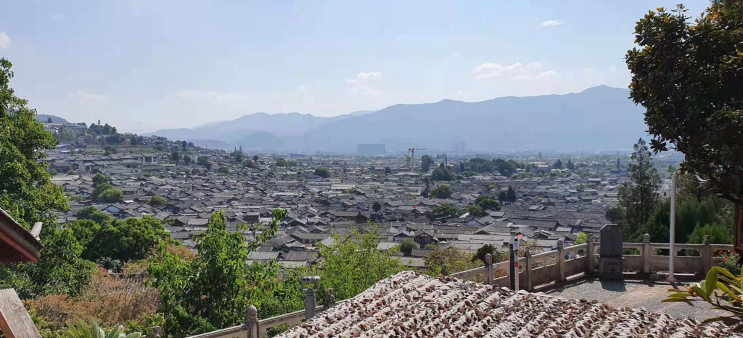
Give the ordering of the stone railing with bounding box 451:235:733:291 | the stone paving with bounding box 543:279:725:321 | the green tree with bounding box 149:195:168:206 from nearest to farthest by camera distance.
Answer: the stone paving with bounding box 543:279:725:321
the stone railing with bounding box 451:235:733:291
the green tree with bounding box 149:195:168:206

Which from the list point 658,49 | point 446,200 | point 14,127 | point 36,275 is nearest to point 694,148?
point 658,49

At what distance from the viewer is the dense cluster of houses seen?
50.3 meters

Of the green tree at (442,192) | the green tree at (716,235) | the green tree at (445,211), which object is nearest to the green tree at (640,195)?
the green tree at (716,235)

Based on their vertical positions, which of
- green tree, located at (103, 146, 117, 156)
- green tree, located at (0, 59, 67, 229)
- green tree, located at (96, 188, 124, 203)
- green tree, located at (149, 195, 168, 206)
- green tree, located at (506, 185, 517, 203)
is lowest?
green tree, located at (506, 185, 517, 203)

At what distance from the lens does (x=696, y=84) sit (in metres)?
6.32

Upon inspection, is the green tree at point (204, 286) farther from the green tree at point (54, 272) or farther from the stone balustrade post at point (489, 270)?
the green tree at point (54, 272)

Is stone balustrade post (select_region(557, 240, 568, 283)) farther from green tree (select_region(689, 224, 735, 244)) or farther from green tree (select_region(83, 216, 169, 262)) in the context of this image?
green tree (select_region(83, 216, 169, 262))

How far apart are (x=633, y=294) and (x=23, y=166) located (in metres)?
14.1

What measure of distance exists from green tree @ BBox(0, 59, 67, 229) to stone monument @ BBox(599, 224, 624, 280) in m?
12.4

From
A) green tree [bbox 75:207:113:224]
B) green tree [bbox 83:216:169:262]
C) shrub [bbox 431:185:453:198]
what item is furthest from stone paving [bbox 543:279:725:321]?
shrub [bbox 431:185:453:198]

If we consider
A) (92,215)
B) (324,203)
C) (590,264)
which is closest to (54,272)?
(590,264)

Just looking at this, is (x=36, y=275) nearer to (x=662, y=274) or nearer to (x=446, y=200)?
(x=662, y=274)

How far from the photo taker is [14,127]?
14.8m

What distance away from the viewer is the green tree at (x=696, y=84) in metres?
5.97
